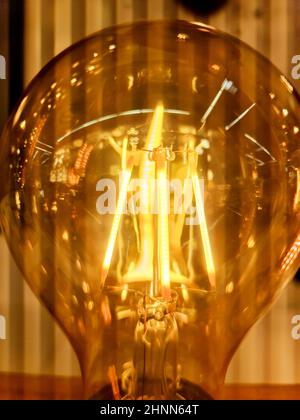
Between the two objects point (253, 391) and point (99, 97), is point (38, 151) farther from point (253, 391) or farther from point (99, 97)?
point (253, 391)

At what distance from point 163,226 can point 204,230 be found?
0.04 metres

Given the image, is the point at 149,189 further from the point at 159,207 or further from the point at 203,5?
the point at 203,5

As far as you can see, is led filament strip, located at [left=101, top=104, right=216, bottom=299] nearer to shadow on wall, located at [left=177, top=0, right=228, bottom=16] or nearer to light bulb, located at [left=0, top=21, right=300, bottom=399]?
light bulb, located at [left=0, top=21, right=300, bottom=399]

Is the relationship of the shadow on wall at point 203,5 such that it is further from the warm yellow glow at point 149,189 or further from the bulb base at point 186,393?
the bulb base at point 186,393

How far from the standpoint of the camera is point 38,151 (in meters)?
0.65

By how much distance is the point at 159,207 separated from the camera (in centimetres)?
67

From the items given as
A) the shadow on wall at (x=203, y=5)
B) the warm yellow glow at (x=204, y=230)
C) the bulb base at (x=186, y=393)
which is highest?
the shadow on wall at (x=203, y=5)

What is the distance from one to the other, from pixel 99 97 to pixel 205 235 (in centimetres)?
18

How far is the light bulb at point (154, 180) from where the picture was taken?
653 millimetres

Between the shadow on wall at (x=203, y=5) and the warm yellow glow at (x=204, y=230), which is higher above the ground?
the shadow on wall at (x=203, y=5)

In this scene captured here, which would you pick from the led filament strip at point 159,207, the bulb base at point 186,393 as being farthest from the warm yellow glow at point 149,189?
the bulb base at point 186,393

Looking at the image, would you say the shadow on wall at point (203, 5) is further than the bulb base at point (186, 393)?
Yes

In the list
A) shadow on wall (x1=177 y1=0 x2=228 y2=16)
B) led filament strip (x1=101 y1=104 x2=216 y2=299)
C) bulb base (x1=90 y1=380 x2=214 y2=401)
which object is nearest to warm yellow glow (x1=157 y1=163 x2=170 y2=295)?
led filament strip (x1=101 y1=104 x2=216 y2=299)

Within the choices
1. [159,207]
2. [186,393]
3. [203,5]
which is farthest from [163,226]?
[203,5]
